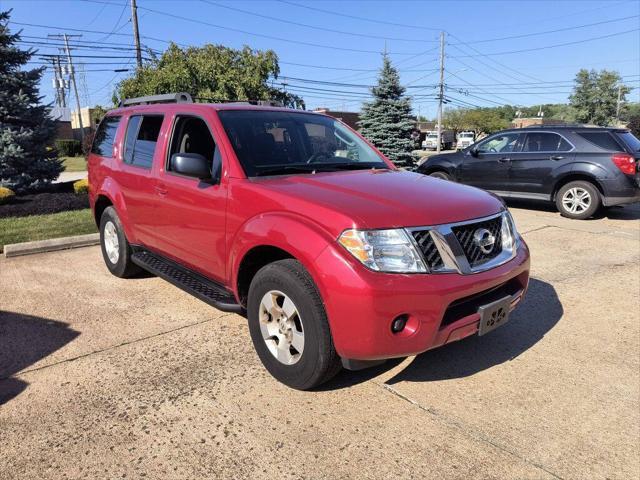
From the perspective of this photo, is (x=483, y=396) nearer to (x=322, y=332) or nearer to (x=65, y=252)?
(x=322, y=332)

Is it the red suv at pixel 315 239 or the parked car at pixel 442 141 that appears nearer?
the red suv at pixel 315 239

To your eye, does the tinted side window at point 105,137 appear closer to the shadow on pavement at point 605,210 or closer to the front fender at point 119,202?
the front fender at point 119,202

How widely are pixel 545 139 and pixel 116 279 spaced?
8482 mm

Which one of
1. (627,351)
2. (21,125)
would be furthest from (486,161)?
(21,125)

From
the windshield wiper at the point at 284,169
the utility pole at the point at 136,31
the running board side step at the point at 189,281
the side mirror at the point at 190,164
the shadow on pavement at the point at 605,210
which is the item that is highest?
the utility pole at the point at 136,31

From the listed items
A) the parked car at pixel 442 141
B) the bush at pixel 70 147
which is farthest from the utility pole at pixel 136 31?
the parked car at pixel 442 141

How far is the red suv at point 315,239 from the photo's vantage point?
267cm

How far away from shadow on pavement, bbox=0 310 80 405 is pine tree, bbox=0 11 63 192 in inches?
350

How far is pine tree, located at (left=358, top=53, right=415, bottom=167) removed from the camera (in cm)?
1933

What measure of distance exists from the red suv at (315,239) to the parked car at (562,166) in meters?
6.43

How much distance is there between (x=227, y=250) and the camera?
11.5 feet

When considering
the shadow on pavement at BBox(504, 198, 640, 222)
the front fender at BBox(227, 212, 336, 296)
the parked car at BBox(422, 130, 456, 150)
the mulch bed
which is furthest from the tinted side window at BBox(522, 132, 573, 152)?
the parked car at BBox(422, 130, 456, 150)

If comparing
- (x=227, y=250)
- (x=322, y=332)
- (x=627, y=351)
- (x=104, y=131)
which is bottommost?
(x=627, y=351)

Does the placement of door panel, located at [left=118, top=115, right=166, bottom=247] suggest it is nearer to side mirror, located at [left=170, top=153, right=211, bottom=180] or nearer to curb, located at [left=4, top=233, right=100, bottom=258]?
side mirror, located at [left=170, top=153, right=211, bottom=180]
